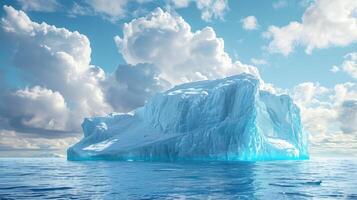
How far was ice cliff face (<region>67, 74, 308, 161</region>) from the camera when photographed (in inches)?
3659

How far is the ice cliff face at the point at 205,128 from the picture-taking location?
305ft

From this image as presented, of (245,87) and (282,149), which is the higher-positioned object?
(245,87)

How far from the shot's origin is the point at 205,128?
96.4 m

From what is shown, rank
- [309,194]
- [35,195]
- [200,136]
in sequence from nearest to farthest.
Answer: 1. [35,195]
2. [309,194]
3. [200,136]

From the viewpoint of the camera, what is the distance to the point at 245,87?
97.2 meters

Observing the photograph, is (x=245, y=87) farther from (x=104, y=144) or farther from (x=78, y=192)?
(x=78, y=192)

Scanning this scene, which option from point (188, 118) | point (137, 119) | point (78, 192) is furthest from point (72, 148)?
point (78, 192)

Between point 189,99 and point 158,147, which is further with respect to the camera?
point 189,99

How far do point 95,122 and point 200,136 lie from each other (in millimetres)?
44694

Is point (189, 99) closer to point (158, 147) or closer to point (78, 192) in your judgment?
point (158, 147)

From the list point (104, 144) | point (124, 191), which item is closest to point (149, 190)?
point (124, 191)

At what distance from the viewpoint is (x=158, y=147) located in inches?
3814

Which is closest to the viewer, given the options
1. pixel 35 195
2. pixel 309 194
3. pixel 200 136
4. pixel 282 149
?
pixel 35 195

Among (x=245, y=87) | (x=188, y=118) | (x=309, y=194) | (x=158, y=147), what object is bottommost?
(x=309, y=194)
